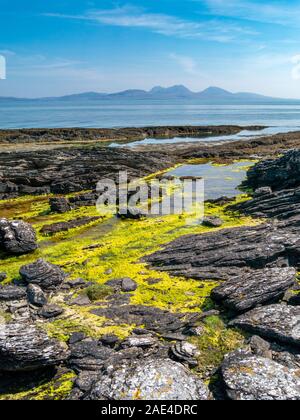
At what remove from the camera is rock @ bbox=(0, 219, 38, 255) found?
120 feet

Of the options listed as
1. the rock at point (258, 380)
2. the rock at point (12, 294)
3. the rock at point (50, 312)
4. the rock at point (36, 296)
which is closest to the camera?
the rock at point (258, 380)

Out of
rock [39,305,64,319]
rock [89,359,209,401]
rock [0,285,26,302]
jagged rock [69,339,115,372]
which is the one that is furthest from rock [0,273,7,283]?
rock [89,359,209,401]

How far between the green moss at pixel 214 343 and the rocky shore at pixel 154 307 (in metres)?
0.06

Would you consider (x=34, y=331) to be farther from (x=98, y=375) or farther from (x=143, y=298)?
(x=143, y=298)

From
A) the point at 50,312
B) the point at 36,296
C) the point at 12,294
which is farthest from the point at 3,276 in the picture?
the point at 50,312

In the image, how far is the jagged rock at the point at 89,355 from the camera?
19.3 metres

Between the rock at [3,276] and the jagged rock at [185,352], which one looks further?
the rock at [3,276]

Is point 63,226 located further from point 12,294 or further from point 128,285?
point 128,285

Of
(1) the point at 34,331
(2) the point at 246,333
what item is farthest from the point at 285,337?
(1) the point at 34,331

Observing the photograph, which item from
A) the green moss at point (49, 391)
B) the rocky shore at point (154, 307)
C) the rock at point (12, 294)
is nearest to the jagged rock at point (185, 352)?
the rocky shore at point (154, 307)

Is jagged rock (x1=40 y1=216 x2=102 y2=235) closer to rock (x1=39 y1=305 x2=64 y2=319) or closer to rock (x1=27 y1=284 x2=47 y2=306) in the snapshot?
rock (x1=27 y1=284 x2=47 y2=306)

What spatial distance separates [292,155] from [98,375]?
160ft

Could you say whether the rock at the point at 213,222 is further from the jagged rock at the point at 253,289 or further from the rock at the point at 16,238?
the rock at the point at 16,238
